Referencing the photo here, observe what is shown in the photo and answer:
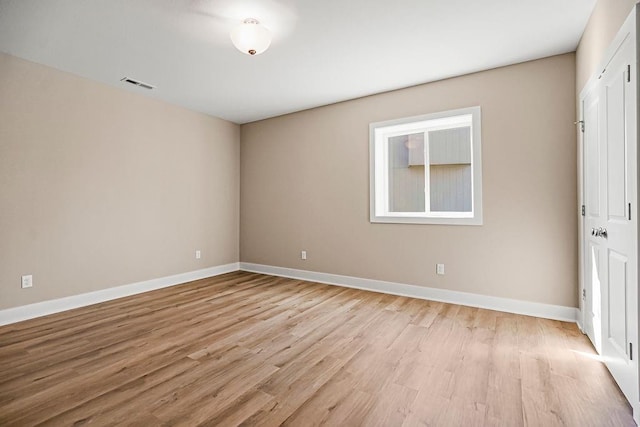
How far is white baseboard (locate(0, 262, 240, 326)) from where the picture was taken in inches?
119

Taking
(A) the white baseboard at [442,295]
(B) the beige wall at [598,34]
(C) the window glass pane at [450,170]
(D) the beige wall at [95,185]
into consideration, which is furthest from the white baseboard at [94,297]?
(B) the beige wall at [598,34]

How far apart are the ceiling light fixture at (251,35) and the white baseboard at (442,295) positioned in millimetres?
3054

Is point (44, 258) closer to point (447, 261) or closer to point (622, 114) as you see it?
point (447, 261)

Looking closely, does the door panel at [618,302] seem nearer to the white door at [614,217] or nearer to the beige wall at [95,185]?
the white door at [614,217]

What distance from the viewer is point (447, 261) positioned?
141 inches

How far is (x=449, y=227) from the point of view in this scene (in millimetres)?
3580

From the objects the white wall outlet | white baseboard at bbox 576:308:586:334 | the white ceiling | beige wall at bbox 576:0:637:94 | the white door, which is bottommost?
white baseboard at bbox 576:308:586:334

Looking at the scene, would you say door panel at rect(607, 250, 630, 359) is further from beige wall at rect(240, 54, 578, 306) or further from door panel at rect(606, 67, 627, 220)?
beige wall at rect(240, 54, 578, 306)

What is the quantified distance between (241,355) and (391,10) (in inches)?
113

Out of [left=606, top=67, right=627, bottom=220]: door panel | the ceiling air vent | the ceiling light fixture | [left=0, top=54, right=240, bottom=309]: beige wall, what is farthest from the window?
the ceiling air vent

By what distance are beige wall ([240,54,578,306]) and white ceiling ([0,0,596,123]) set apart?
0.29m

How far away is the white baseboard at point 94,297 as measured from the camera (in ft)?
9.89

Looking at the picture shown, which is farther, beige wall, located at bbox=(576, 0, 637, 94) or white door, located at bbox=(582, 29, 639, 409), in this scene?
beige wall, located at bbox=(576, 0, 637, 94)

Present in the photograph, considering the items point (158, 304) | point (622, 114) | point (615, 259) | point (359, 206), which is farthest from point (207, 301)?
point (622, 114)
